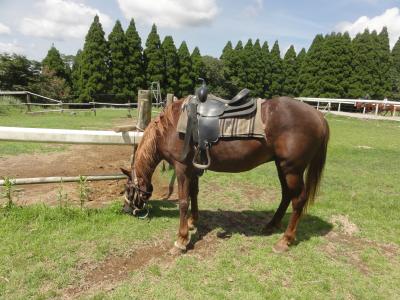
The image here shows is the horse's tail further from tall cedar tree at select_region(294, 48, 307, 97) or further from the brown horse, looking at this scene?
tall cedar tree at select_region(294, 48, 307, 97)

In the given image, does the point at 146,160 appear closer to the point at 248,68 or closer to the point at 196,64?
the point at 196,64

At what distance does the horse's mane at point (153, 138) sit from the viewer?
3545mm

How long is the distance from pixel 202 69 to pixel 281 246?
34.4 m

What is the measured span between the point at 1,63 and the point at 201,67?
19.6 metres

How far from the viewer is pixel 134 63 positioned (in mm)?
31125

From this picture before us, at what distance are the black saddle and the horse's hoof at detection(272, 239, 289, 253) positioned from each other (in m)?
1.17

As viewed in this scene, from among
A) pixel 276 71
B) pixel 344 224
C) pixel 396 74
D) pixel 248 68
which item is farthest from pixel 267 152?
pixel 396 74

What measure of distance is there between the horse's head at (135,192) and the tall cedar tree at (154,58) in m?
29.1

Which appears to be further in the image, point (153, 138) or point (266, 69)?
point (266, 69)

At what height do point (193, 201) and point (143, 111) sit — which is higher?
point (143, 111)

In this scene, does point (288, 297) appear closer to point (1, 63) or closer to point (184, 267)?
point (184, 267)

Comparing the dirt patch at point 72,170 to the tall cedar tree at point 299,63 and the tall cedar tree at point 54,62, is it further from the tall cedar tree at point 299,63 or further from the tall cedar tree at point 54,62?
the tall cedar tree at point 299,63

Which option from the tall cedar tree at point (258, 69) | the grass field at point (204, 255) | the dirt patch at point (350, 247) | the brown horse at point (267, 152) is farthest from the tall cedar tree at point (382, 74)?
the brown horse at point (267, 152)

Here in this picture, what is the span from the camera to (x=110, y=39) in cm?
3030
